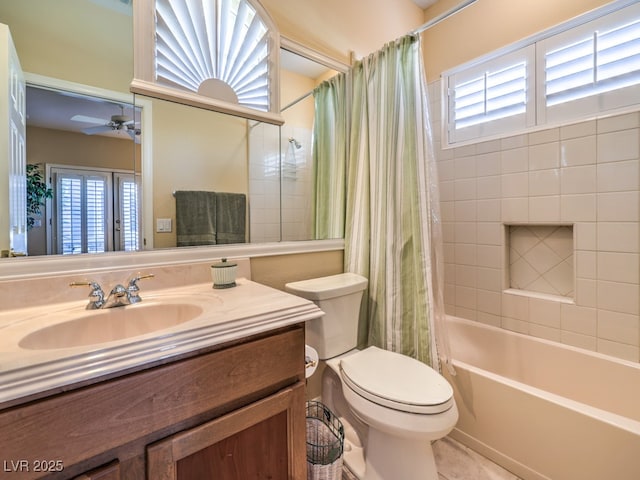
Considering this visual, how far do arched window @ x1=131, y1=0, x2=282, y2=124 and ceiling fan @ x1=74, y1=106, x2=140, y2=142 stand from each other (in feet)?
0.40

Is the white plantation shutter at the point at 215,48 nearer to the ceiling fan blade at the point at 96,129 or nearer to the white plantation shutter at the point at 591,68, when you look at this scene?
the ceiling fan blade at the point at 96,129

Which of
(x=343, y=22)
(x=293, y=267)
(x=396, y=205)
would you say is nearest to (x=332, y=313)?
(x=293, y=267)

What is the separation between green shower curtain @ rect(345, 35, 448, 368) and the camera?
1.43 metres

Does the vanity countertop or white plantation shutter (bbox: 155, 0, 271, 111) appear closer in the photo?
the vanity countertop

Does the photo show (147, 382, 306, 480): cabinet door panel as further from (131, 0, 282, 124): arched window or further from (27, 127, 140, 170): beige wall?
(131, 0, 282, 124): arched window

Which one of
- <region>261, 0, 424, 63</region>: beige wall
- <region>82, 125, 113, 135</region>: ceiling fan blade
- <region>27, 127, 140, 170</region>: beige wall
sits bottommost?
<region>27, 127, 140, 170</region>: beige wall

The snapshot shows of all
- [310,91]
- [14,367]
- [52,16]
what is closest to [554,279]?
[310,91]

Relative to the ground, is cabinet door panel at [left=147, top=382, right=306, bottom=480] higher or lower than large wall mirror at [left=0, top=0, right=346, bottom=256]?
lower

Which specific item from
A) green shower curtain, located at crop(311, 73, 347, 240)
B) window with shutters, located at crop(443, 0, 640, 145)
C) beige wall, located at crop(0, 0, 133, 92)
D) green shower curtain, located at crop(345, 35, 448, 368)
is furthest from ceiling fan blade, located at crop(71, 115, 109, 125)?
window with shutters, located at crop(443, 0, 640, 145)

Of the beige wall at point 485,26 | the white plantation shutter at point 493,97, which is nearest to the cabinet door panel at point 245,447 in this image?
the white plantation shutter at point 493,97

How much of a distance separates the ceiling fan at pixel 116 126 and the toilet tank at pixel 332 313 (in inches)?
34.2

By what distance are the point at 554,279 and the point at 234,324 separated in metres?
1.89

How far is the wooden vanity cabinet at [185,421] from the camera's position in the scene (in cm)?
53

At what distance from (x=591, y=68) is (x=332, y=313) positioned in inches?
74.1
